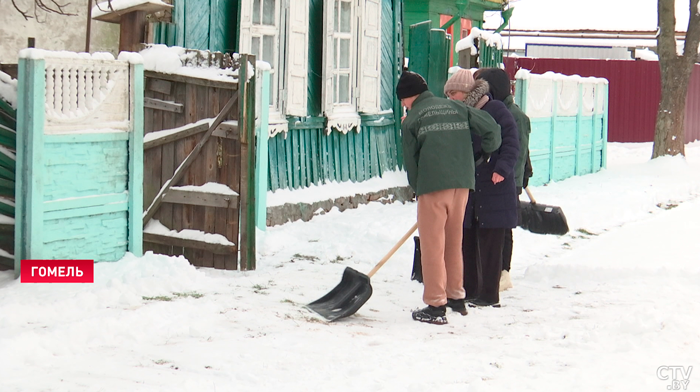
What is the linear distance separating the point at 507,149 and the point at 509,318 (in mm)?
1234

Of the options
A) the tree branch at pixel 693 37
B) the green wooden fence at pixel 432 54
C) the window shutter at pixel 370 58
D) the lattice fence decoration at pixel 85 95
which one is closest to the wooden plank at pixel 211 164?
the lattice fence decoration at pixel 85 95

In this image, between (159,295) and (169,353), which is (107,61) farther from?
(169,353)

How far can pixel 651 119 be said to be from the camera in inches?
925

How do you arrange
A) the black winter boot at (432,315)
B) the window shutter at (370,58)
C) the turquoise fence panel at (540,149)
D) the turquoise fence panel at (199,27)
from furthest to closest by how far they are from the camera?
1. the turquoise fence panel at (540,149)
2. the window shutter at (370,58)
3. the turquoise fence panel at (199,27)
4. the black winter boot at (432,315)

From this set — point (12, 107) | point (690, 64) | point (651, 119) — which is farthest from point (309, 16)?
point (651, 119)

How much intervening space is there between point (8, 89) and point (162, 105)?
1.52 m

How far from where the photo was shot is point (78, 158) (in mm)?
6980

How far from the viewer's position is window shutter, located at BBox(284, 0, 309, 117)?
10578 mm

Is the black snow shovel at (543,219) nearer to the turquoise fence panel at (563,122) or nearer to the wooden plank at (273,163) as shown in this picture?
the wooden plank at (273,163)

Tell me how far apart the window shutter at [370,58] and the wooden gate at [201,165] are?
441 cm

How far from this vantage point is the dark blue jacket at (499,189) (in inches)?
262

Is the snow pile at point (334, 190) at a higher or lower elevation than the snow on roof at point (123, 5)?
lower

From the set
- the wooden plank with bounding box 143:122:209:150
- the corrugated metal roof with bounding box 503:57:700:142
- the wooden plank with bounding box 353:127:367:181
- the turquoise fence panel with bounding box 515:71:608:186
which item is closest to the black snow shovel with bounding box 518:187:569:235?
the wooden plank with bounding box 143:122:209:150

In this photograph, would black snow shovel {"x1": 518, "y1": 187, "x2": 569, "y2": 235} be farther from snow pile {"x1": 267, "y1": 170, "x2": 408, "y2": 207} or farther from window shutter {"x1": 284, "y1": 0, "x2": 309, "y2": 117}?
window shutter {"x1": 284, "y1": 0, "x2": 309, "y2": 117}
